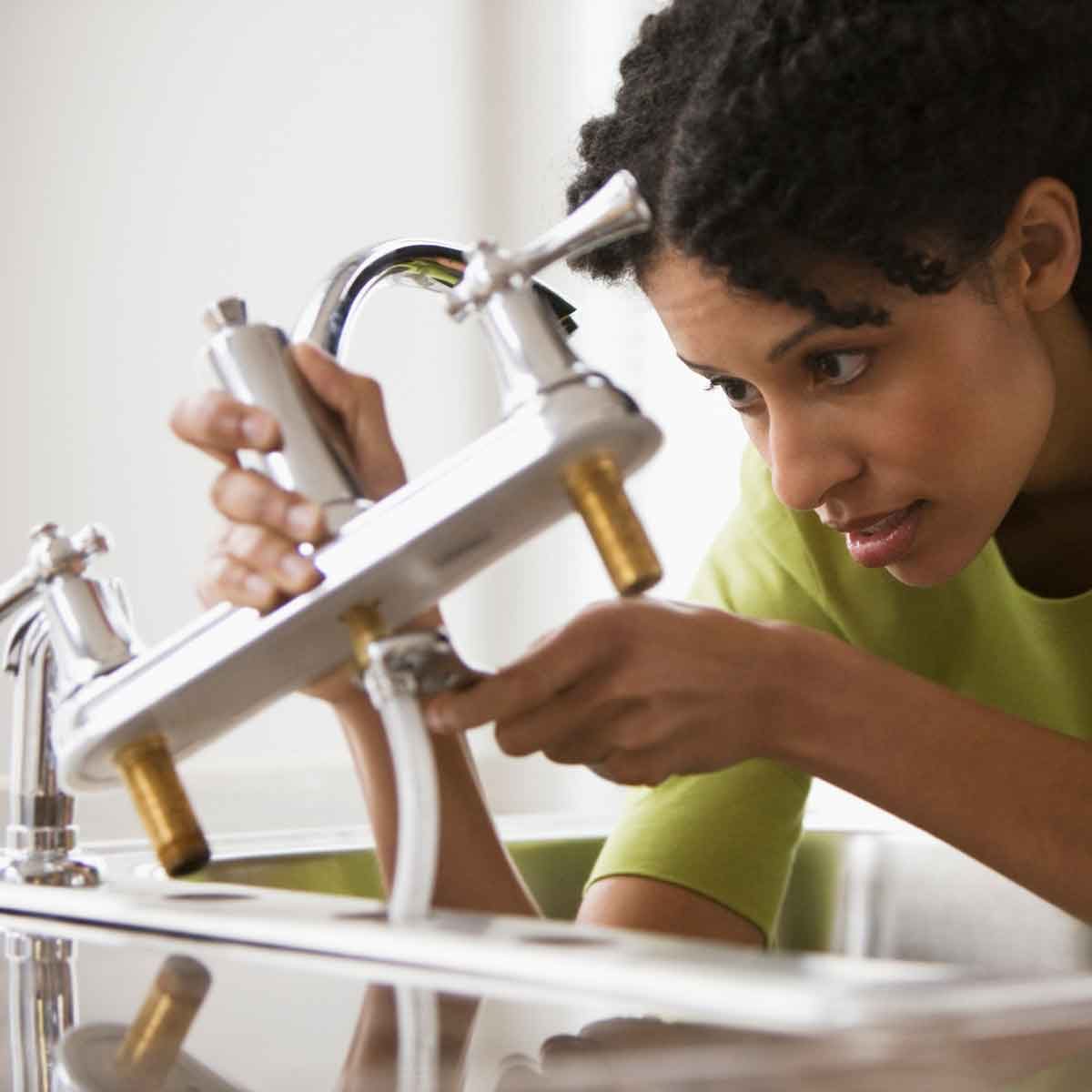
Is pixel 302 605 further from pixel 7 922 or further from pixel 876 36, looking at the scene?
pixel 876 36

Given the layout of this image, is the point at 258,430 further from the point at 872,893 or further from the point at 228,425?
the point at 872,893

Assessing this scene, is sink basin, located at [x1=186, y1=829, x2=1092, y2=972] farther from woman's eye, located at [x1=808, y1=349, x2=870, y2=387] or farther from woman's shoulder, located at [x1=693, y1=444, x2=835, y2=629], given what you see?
woman's eye, located at [x1=808, y1=349, x2=870, y2=387]

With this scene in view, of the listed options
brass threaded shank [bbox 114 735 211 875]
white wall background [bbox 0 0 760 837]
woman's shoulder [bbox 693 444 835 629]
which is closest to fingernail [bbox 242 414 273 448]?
brass threaded shank [bbox 114 735 211 875]

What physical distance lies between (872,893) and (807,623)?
0.55 ft

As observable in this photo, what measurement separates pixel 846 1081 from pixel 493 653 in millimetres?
1976

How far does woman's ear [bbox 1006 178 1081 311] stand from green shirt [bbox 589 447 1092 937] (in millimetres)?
200

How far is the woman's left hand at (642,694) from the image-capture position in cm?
60

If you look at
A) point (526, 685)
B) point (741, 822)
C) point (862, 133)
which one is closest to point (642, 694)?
point (526, 685)

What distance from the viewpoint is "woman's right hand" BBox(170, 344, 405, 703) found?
52cm

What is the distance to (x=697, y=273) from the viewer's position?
775mm

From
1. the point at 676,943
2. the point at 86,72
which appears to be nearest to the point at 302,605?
the point at 676,943

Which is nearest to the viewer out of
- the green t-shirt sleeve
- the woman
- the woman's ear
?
the woman

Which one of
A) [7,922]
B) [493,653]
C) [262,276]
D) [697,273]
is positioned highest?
[262,276]

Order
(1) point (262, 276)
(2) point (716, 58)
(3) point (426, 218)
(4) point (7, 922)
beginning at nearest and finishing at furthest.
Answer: (4) point (7, 922) → (2) point (716, 58) → (1) point (262, 276) → (3) point (426, 218)
